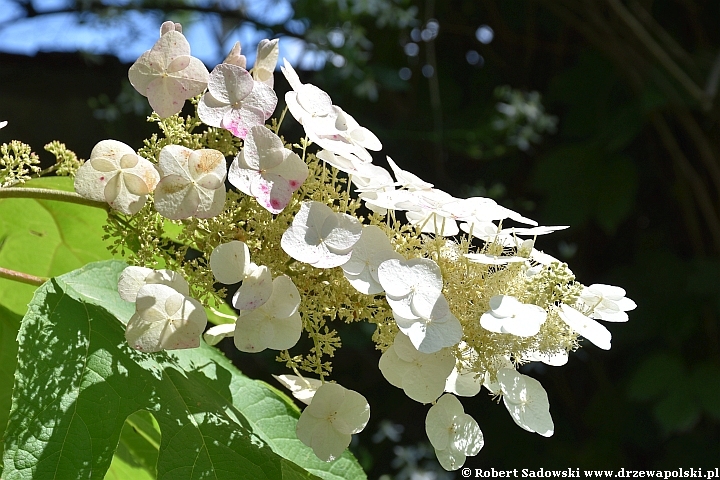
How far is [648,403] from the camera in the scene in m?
1.90

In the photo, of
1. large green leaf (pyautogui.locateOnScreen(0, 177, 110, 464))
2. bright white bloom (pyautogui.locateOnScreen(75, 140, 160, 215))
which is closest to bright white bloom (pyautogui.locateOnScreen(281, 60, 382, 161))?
bright white bloom (pyautogui.locateOnScreen(75, 140, 160, 215))

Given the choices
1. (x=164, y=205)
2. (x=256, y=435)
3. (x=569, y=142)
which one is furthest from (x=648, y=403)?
(x=164, y=205)

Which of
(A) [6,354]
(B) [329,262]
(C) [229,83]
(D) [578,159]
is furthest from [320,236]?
(D) [578,159]

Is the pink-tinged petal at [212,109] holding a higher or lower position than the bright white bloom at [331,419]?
higher

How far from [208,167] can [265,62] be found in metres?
0.12

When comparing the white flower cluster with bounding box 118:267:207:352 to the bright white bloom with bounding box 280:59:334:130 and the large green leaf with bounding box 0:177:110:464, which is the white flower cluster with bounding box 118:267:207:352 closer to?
the bright white bloom with bounding box 280:59:334:130

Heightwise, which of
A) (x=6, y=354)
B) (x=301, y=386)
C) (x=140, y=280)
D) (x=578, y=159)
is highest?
(x=140, y=280)

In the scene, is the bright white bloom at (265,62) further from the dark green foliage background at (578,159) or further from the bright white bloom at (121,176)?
the dark green foliage background at (578,159)

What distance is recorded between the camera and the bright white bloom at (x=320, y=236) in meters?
0.42

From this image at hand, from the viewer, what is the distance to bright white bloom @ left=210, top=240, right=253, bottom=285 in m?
0.43

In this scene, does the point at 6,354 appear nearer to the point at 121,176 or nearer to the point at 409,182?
the point at 121,176

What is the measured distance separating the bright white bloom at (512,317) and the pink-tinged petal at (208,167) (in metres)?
0.18

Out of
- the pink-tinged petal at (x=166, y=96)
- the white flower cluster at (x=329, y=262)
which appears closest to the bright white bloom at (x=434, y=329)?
the white flower cluster at (x=329, y=262)

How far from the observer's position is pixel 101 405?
1.57 ft
